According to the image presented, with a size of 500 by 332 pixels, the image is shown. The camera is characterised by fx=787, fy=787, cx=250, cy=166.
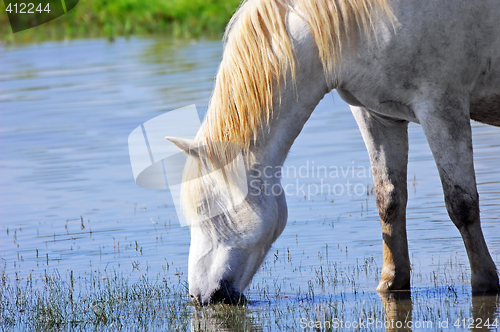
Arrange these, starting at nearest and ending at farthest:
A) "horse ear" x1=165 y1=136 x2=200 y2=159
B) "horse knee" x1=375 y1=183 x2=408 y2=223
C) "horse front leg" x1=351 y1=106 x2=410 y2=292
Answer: "horse ear" x1=165 y1=136 x2=200 y2=159 < "horse front leg" x1=351 y1=106 x2=410 y2=292 < "horse knee" x1=375 y1=183 x2=408 y2=223

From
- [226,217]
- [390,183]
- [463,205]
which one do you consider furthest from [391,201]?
[226,217]

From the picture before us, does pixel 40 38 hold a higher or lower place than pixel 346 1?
higher

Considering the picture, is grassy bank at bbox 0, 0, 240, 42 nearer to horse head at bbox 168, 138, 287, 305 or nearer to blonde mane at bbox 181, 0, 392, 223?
blonde mane at bbox 181, 0, 392, 223

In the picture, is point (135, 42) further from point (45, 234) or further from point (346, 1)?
point (346, 1)

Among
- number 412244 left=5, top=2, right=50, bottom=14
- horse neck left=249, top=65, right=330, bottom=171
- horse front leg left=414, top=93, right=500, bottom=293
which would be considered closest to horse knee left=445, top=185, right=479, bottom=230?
horse front leg left=414, top=93, right=500, bottom=293

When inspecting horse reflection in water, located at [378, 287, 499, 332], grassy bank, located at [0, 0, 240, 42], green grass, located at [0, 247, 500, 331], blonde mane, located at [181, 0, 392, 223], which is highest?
grassy bank, located at [0, 0, 240, 42]

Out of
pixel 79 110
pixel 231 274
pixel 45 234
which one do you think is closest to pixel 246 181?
pixel 231 274

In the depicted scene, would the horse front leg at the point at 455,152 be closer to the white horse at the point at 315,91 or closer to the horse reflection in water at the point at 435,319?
the white horse at the point at 315,91

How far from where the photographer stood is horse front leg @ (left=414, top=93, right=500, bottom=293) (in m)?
4.45

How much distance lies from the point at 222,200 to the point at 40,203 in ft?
14.4

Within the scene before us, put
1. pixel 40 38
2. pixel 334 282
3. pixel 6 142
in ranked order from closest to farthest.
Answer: pixel 334 282, pixel 6 142, pixel 40 38

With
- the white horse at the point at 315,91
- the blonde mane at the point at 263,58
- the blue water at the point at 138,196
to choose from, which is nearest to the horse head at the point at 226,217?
the white horse at the point at 315,91

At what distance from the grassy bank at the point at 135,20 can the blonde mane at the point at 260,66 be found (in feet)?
69.2

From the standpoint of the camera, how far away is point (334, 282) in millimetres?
5297
